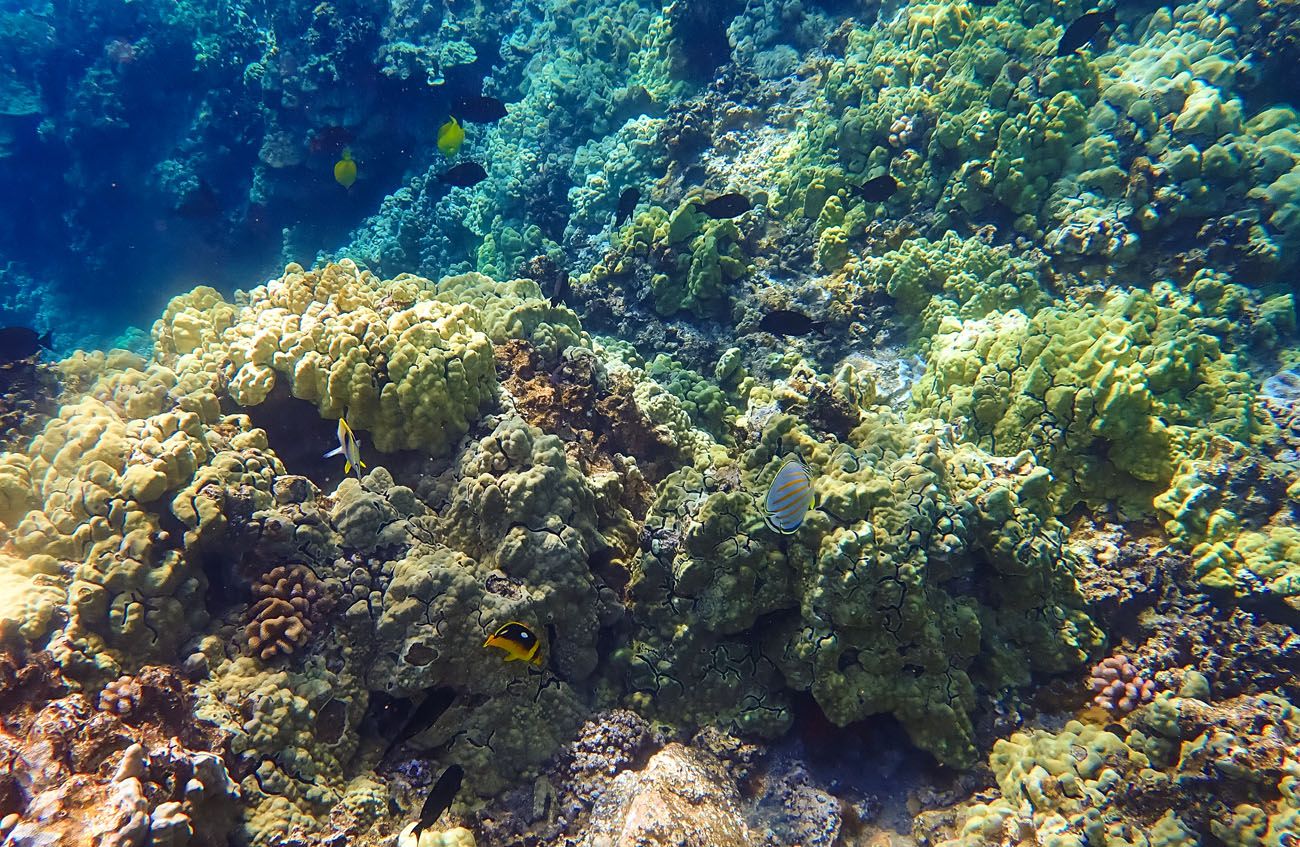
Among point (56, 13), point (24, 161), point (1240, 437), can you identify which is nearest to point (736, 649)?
point (1240, 437)

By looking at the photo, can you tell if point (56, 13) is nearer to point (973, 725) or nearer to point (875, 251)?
point (875, 251)

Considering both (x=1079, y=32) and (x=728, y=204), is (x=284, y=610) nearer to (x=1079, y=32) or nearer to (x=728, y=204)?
(x=728, y=204)

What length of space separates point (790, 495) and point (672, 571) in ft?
3.76

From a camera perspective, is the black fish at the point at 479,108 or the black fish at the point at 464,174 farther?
the black fish at the point at 479,108

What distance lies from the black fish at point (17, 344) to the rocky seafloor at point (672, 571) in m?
0.12

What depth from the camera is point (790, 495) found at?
3234 mm

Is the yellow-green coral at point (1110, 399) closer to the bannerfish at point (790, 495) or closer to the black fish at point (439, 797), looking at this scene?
the bannerfish at point (790, 495)

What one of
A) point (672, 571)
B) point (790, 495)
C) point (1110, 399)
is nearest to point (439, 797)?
point (672, 571)

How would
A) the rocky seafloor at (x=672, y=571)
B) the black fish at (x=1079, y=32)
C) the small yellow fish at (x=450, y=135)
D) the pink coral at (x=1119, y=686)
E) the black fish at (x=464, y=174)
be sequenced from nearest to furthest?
the rocky seafloor at (x=672, y=571) → the pink coral at (x=1119, y=686) → the small yellow fish at (x=450, y=135) → the black fish at (x=1079, y=32) → the black fish at (x=464, y=174)

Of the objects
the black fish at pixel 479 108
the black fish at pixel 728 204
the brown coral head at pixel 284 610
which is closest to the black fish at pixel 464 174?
the black fish at pixel 479 108

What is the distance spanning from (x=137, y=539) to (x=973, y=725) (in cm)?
509

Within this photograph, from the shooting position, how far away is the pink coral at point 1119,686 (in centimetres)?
371

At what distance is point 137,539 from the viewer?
3398 mm

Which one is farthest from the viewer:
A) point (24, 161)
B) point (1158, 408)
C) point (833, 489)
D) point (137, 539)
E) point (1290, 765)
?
point (24, 161)
